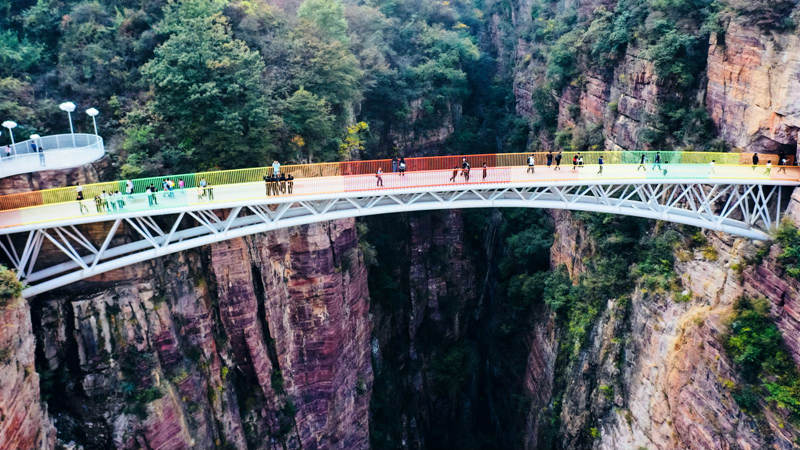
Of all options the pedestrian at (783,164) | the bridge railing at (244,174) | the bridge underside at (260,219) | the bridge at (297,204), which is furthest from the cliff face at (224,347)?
the pedestrian at (783,164)

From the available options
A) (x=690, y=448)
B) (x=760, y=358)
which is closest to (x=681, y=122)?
(x=760, y=358)

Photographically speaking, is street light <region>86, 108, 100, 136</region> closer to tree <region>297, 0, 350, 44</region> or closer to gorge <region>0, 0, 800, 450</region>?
gorge <region>0, 0, 800, 450</region>

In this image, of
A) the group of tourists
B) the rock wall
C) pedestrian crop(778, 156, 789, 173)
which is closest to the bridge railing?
pedestrian crop(778, 156, 789, 173)

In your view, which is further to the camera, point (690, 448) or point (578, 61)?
point (578, 61)

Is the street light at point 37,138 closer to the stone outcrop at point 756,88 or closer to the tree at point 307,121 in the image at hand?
the tree at point 307,121

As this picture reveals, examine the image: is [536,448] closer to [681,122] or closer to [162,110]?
[681,122]

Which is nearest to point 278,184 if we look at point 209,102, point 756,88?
point 209,102

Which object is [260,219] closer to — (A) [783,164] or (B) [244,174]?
(B) [244,174]
